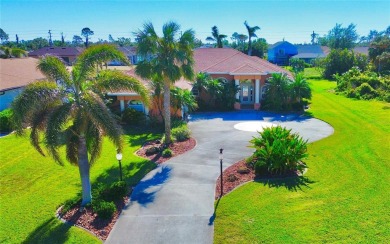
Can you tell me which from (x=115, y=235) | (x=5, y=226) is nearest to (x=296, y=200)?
(x=115, y=235)

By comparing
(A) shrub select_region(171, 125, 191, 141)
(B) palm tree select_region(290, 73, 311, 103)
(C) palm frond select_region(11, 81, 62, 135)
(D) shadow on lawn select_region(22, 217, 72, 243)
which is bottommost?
(D) shadow on lawn select_region(22, 217, 72, 243)

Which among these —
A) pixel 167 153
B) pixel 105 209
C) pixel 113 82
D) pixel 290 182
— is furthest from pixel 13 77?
pixel 290 182

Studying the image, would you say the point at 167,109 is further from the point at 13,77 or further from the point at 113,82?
the point at 13,77

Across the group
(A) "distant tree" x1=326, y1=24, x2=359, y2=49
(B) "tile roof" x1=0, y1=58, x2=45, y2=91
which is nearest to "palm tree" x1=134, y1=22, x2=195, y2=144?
(B) "tile roof" x1=0, y1=58, x2=45, y2=91

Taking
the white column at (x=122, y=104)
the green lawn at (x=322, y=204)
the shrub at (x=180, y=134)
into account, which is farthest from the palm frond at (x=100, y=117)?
the white column at (x=122, y=104)

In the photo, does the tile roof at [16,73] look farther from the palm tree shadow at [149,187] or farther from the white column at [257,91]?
the white column at [257,91]

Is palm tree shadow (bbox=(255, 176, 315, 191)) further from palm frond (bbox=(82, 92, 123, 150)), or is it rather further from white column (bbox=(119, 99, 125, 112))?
white column (bbox=(119, 99, 125, 112))
